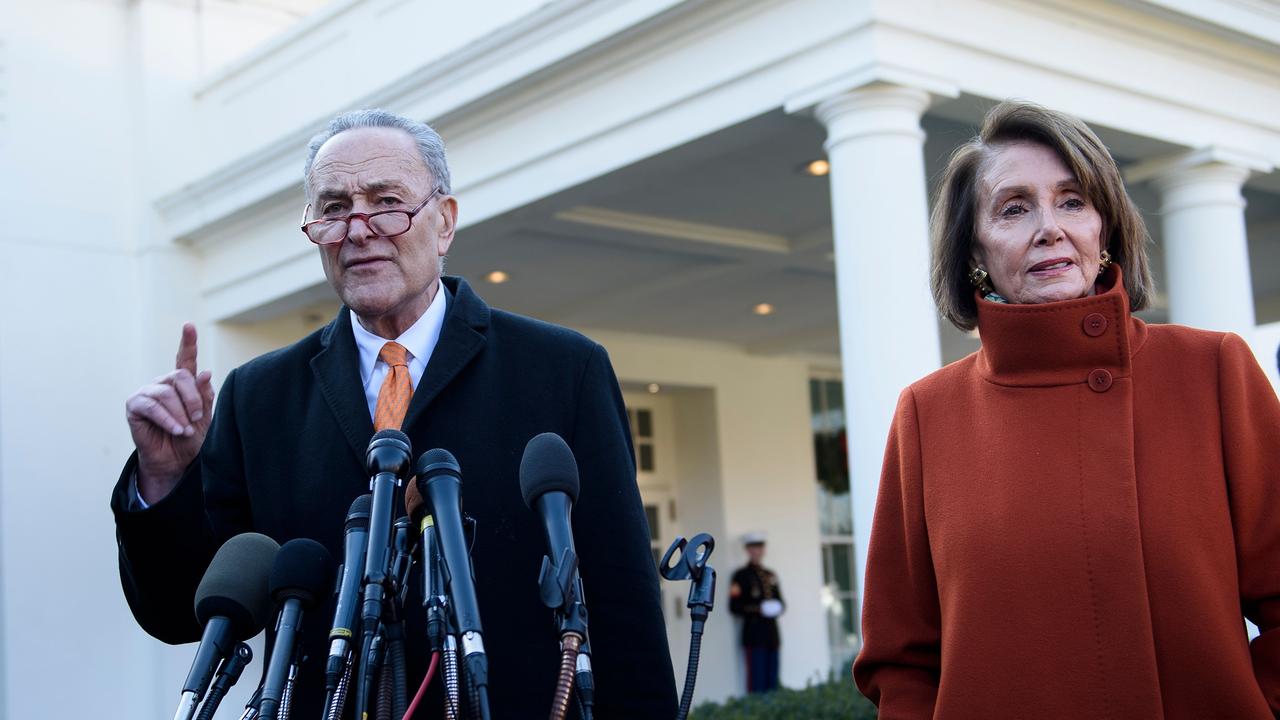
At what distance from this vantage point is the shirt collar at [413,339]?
106 inches

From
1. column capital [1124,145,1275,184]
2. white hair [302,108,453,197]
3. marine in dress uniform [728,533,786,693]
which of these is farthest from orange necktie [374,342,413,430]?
marine in dress uniform [728,533,786,693]

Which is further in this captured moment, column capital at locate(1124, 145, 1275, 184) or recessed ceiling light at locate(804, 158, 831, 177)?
recessed ceiling light at locate(804, 158, 831, 177)

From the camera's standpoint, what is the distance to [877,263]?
708 cm

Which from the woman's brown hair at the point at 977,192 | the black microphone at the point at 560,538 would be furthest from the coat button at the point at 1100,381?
the black microphone at the point at 560,538

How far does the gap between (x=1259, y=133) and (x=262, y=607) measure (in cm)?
818

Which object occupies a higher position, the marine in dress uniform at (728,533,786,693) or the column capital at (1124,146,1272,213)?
the column capital at (1124,146,1272,213)

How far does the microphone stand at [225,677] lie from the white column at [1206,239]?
7377 mm

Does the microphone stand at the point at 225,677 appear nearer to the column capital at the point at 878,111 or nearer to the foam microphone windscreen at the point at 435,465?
the foam microphone windscreen at the point at 435,465

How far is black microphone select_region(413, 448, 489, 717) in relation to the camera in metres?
1.71

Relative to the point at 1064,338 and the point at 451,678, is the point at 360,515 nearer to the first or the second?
the point at 451,678

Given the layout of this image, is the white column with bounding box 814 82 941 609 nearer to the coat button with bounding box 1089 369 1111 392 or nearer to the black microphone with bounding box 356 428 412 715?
the coat button with bounding box 1089 369 1111 392

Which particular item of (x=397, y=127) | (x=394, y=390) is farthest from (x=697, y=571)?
(x=397, y=127)

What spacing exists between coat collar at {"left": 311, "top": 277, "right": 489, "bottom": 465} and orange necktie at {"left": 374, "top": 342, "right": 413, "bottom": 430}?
0.09 ft

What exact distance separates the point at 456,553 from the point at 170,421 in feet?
3.38
